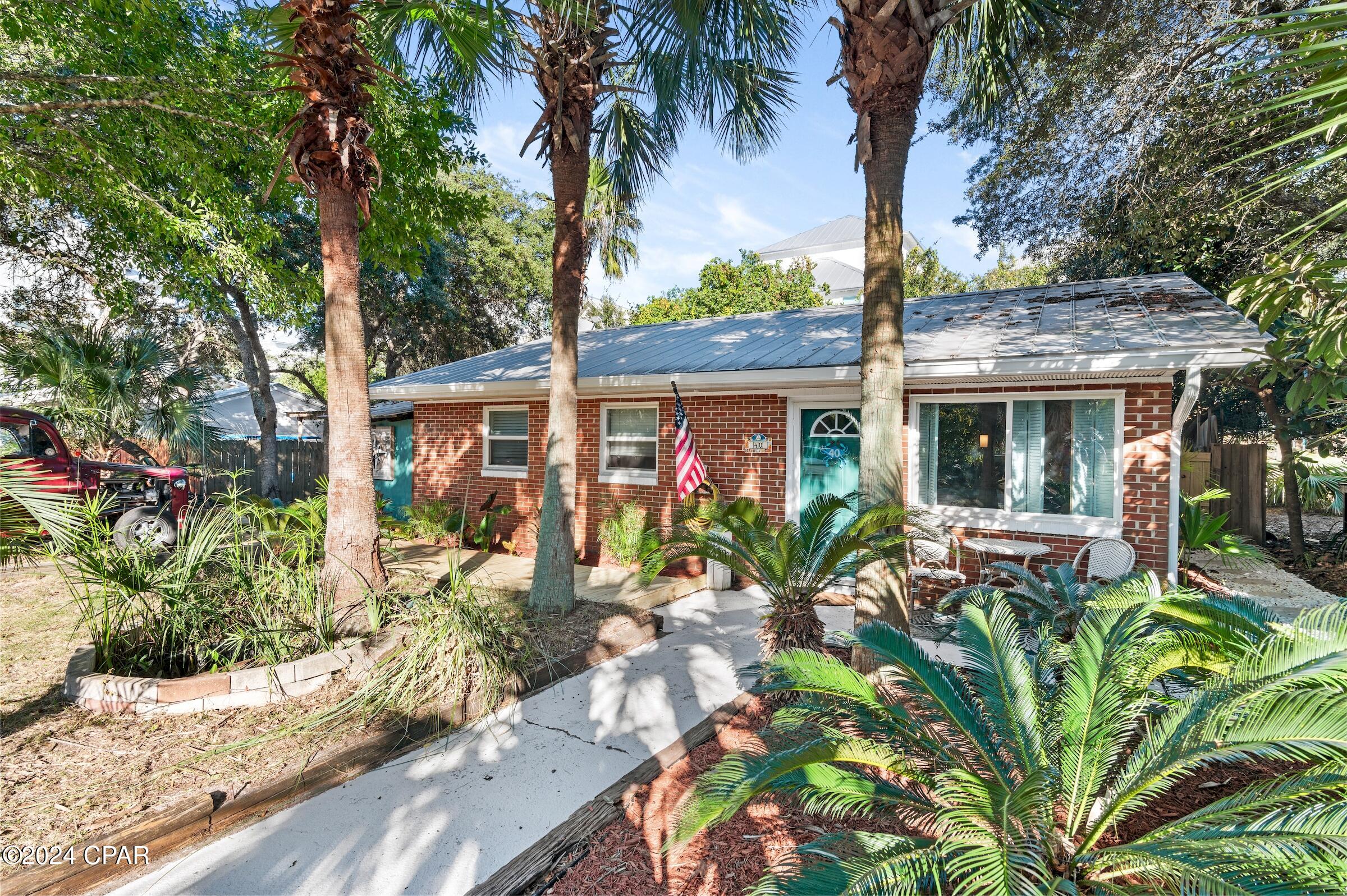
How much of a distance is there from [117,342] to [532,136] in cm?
942

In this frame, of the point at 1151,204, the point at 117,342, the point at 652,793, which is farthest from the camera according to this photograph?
the point at 117,342

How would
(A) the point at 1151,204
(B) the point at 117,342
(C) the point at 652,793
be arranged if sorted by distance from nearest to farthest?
1. (C) the point at 652,793
2. (A) the point at 1151,204
3. (B) the point at 117,342

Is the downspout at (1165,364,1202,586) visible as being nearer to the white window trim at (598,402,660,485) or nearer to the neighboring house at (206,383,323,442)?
the white window trim at (598,402,660,485)

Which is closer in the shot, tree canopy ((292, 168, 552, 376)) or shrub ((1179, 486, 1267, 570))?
shrub ((1179, 486, 1267, 570))

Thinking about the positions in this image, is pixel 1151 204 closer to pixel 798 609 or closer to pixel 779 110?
pixel 779 110

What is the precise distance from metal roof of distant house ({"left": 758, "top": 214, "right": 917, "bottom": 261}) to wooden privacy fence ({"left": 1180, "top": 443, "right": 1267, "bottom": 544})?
22763 millimetres

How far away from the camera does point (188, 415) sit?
11555mm

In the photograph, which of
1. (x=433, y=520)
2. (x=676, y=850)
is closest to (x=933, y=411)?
(x=676, y=850)

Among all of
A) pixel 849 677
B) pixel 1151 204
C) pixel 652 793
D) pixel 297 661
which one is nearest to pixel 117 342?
pixel 297 661

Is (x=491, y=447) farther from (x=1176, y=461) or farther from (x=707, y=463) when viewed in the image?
(x=1176, y=461)

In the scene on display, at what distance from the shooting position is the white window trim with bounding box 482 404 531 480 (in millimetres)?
10938

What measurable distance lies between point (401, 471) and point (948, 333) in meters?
10.5

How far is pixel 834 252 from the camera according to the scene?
108 feet

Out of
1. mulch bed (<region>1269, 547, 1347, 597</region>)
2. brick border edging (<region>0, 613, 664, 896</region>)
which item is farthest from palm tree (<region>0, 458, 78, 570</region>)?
mulch bed (<region>1269, 547, 1347, 597</region>)
